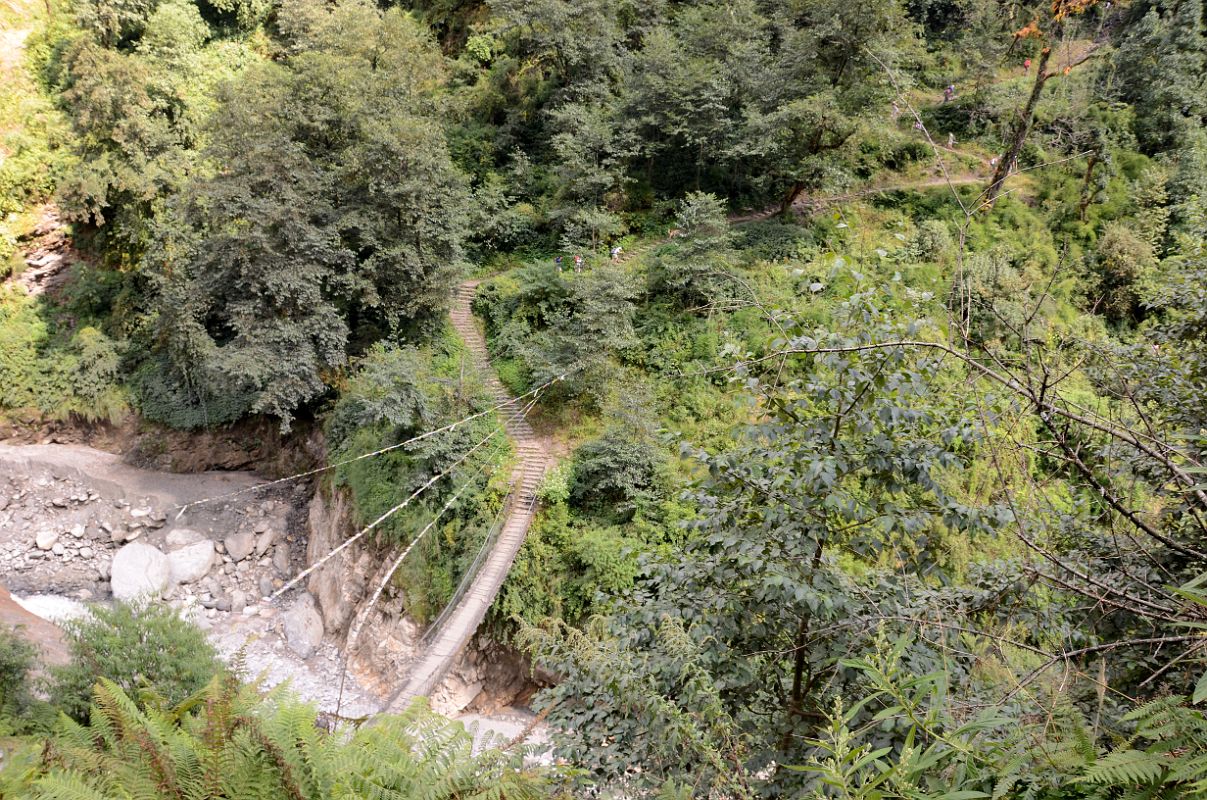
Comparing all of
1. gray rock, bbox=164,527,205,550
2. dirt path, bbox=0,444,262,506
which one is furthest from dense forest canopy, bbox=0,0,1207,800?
gray rock, bbox=164,527,205,550

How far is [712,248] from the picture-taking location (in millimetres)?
14312

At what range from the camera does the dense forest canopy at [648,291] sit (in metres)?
3.19

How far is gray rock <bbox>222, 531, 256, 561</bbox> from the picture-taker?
47.6ft

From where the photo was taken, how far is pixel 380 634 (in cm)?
1188

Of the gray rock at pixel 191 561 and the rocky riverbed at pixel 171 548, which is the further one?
the gray rock at pixel 191 561

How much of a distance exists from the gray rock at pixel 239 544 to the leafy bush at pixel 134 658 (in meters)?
7.25

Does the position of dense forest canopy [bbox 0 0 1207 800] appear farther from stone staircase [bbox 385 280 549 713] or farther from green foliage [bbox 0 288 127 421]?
stone staircase [bbox 385 280 549 713]

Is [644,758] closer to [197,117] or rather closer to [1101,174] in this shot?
[1101,174]

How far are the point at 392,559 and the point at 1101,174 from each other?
60.5 ft

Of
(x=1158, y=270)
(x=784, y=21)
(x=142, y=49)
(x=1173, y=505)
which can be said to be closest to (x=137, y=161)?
Answer: (x=142, y=49)

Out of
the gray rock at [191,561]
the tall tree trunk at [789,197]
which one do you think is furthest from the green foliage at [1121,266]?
the gray rock at [191,561]

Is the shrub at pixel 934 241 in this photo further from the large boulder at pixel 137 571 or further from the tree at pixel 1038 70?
the large boulder at pixel 137 571

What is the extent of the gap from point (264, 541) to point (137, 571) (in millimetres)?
2400

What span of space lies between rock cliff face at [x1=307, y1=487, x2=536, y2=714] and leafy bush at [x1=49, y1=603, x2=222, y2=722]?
9.18 feet
